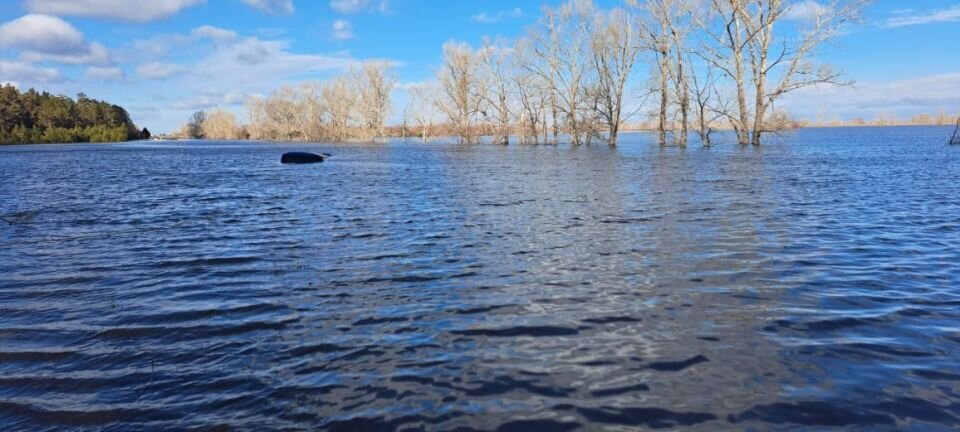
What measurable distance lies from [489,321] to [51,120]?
138m

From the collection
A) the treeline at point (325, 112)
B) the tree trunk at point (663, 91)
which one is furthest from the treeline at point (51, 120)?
the tree trunk at point (663, 91)

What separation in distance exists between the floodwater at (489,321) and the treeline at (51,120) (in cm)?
11544

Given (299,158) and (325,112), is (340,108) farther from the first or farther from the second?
(299,158)

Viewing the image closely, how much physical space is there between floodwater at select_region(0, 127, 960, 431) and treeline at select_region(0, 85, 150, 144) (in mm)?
115437

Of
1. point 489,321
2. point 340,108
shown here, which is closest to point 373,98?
point 340,108

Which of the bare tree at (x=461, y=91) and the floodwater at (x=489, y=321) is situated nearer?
the floodwater at (x=489, y=321)

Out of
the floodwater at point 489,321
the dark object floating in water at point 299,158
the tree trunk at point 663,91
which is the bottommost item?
the floodwater at point 489,321

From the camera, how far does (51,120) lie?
113 metres

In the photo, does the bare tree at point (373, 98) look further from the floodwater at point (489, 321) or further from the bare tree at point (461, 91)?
the floodwater at point (489, 321)

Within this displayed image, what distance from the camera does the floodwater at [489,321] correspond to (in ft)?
14.5

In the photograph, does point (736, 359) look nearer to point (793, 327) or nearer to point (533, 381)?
point (793, 327)

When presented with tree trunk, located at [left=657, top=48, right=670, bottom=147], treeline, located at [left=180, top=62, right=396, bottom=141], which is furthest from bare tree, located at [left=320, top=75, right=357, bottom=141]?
tree trunk, located at [left=657, top=48, right=670, bottom=147]

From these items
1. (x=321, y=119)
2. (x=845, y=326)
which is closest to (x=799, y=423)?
(x=845, y=326)

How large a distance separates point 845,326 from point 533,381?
144 inches
